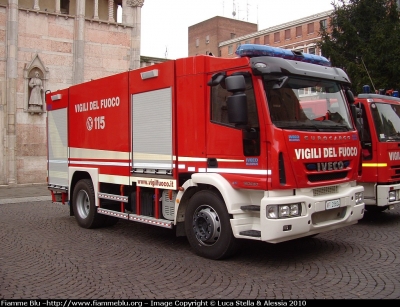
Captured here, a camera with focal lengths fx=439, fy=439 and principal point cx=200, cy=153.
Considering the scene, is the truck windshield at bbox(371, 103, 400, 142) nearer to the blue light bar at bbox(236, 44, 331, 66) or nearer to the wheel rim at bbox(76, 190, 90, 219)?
the blue light bar at bbox(236, 44, 331, 66)

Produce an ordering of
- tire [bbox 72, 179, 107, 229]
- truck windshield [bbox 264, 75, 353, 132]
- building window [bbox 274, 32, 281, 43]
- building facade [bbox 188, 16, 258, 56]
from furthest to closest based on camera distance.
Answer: building facade [bbox 188, 16, 258, 56] → building window [bbox 274, 32, 281, 43] → tire [bbox 72, 179, 107, 229] → truck windshield [bbox 264, 75, 353, 132]

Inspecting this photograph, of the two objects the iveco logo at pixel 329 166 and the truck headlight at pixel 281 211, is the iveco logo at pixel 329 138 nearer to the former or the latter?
the iveco logo at pixel 329 166

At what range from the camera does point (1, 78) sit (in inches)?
773

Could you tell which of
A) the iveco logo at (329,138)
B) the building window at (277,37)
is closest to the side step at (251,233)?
the iveco logo at (329,138)

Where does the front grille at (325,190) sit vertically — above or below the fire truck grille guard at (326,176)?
below

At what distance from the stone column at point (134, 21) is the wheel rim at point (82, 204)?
48.5 feet

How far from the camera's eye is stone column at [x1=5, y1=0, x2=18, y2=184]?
19.6 meters

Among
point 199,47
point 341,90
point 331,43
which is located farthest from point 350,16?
point 199,47

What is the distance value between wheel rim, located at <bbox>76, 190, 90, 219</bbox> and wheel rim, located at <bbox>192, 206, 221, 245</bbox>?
3.56m

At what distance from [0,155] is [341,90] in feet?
54.9

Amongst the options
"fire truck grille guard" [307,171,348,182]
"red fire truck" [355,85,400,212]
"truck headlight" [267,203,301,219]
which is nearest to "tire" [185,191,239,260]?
"truck headlight" [267,203,301,219]

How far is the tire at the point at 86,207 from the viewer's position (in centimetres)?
888

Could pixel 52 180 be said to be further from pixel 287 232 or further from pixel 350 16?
pixel 350 16

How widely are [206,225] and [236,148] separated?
1208 mm
